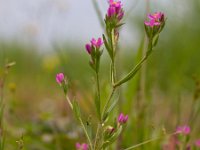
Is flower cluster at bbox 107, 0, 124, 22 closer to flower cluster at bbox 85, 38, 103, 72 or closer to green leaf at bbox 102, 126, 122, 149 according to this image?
flower cluster at bbox 85, 38, 103, 72

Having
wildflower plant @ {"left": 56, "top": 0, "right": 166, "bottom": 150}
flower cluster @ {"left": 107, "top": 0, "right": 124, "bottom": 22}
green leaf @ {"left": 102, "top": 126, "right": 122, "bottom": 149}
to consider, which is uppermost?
flower cluster @ {"left": 107, "top": 0, "right": 124, "bottom": 22}

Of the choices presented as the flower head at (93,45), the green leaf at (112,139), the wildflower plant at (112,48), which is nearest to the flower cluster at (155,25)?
the wildflower plant at (112,48)

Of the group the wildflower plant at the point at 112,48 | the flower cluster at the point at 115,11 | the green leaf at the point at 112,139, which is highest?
the flower cluster at the point at 115,11

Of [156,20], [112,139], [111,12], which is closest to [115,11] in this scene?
[111,12]

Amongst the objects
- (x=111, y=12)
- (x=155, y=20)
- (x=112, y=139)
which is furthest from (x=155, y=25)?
(x=112, y=139)

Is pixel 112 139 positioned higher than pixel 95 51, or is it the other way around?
pixel 95 51

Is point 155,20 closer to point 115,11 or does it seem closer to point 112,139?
point 115,11

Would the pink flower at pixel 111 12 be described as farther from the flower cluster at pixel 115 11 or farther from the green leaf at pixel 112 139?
the green leaf at pixel 112 139

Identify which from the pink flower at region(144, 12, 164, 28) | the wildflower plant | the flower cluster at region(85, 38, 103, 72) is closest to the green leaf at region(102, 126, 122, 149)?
the wildflower plant

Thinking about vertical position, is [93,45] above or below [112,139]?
above

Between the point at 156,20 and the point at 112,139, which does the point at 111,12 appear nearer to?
the point at 156,20

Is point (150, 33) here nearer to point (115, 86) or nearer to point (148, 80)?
point (115, 86)
